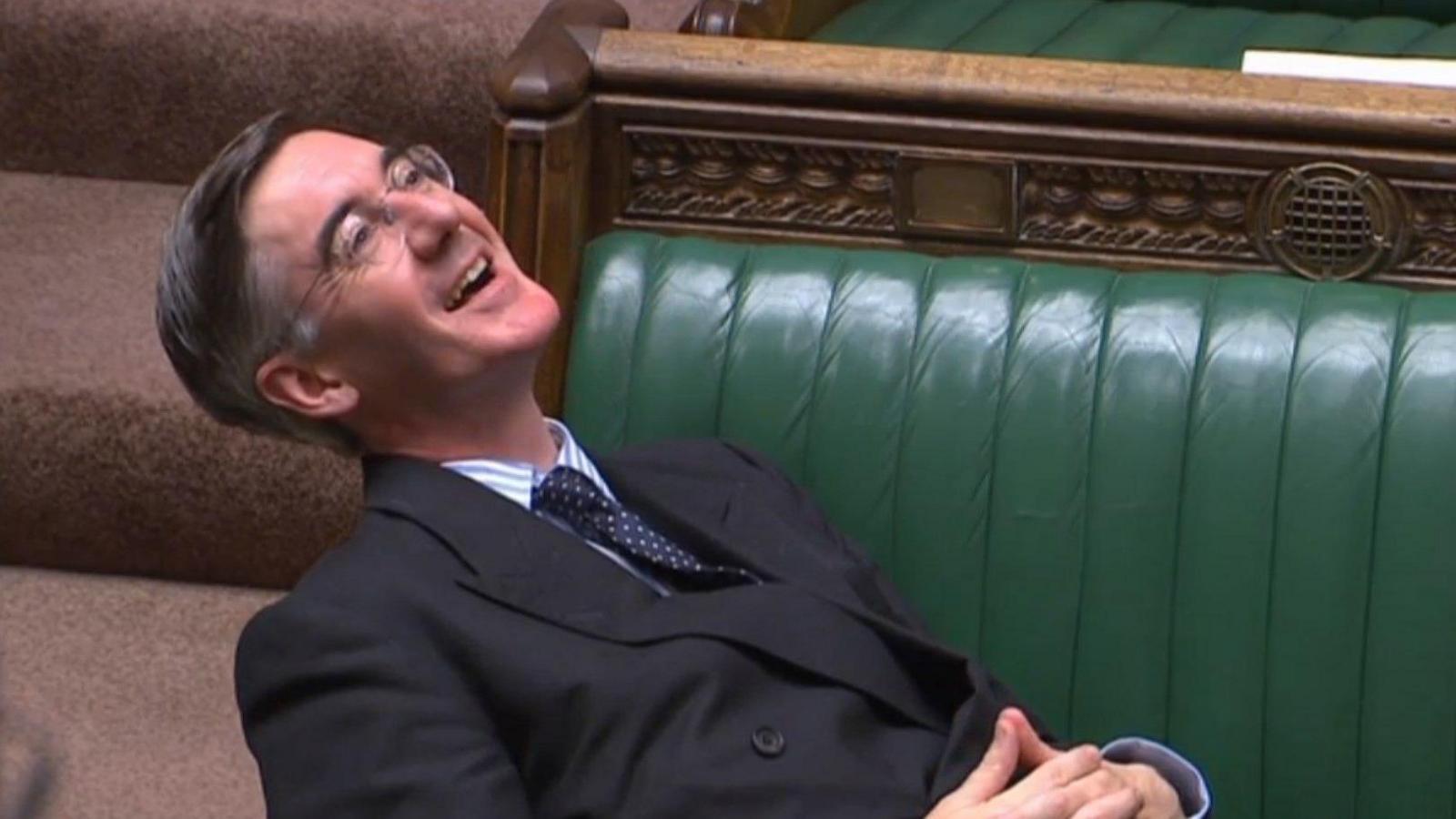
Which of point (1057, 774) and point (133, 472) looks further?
point (133, 472)

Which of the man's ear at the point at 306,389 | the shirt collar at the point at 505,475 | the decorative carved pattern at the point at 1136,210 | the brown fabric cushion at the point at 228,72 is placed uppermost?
the decorative carved pattern at the point at 1136,210

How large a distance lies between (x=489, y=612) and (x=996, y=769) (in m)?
0.33

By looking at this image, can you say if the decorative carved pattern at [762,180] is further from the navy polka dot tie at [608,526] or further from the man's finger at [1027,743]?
the man's finger at [1027,743]

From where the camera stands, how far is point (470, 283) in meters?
1.75

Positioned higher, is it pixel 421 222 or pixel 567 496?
pixel 421 222

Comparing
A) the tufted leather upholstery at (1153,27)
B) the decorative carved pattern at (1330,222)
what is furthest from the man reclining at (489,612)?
the tufted leather upholstery at (1153,27)

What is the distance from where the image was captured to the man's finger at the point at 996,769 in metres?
1.67

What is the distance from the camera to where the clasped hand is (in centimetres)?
165

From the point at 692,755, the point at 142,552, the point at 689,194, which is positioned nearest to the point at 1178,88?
the point at 689,194

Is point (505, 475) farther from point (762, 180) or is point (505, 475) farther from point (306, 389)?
point (762, 180)

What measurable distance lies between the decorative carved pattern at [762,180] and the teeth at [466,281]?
0.36 metres

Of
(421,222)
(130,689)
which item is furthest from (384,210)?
(130,689)

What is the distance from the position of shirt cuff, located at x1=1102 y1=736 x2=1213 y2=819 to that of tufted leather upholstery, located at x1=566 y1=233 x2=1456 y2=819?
13 centimetres

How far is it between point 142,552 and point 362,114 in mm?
568
